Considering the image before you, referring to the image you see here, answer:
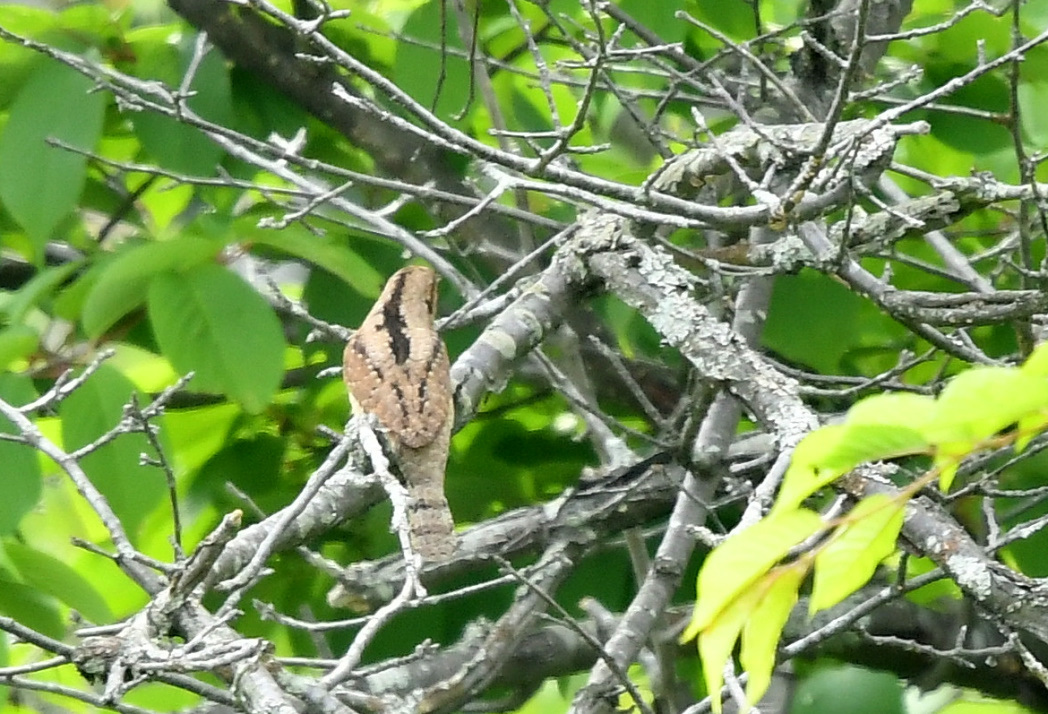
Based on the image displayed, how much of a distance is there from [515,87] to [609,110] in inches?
11.6

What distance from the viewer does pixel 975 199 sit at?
1849 millimetres

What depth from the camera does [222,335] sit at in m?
2.29

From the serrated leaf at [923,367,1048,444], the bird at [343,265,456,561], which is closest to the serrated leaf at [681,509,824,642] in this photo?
the serrated leaf at [923,367,1048,444]

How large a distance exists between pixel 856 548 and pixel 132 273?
1.72 m

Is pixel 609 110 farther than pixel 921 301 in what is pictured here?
Yes

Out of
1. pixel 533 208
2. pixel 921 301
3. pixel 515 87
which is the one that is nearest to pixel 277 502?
pixel 533 208

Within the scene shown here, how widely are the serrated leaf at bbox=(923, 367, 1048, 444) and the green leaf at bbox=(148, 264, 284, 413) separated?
5.79 ft

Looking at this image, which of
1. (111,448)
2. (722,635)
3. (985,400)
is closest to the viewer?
(985,400)

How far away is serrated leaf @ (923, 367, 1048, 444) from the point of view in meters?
0.68

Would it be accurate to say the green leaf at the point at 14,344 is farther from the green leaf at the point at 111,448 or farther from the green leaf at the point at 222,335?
the green leaf at the point at 222,335

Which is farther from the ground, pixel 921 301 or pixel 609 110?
pixel 609 110

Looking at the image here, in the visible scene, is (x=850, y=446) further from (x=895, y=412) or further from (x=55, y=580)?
(x=55, y=580)

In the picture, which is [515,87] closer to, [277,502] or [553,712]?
[277,502]

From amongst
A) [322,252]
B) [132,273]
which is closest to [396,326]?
[322,252]
